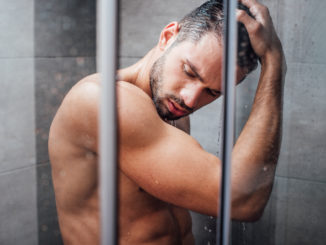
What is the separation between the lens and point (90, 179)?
0.63 meters

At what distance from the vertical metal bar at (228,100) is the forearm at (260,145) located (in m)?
0.02

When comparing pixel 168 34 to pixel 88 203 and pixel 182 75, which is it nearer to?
pixel 182 75

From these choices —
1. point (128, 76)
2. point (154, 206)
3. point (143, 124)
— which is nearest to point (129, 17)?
point (128, 76)

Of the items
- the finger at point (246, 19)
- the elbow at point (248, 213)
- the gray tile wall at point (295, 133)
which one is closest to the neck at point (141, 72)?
the gray tile wall at point (295, 133)

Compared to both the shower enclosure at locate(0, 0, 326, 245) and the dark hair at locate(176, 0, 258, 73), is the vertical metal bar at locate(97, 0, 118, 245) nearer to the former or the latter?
the shower enclosure at locate(0, 0, 326, 245)

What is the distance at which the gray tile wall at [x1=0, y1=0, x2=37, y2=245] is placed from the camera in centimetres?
56

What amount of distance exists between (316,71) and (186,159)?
0.42m

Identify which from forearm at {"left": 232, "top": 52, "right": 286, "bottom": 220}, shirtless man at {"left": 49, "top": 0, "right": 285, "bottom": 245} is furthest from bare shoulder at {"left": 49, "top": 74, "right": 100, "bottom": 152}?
forearm at {"left": 232, "top": 52, "right": 286, "bottom": 220}

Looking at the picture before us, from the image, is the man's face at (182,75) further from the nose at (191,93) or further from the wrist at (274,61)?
the wrist at (274,61)

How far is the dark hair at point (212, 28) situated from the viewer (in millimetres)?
670

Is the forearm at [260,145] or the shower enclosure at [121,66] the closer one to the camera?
the shower enclosure at [121,66]

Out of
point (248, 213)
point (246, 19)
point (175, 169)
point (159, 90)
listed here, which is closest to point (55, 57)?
point (159, 90)

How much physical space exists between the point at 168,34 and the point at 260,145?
36 centimetres

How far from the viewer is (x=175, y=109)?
682 millimetres
